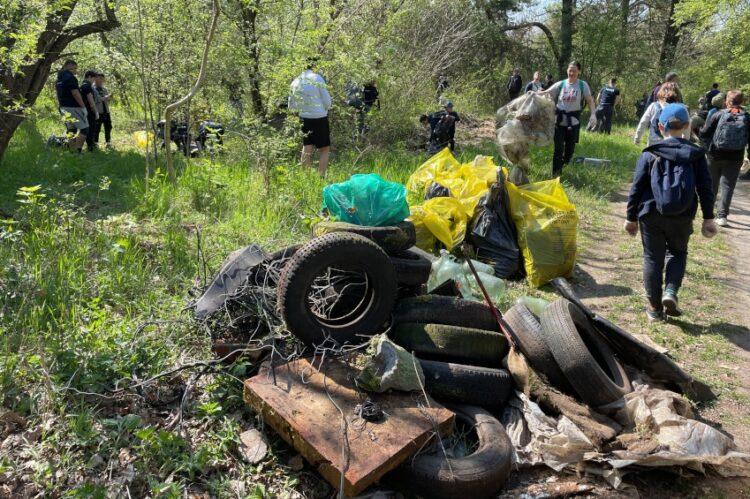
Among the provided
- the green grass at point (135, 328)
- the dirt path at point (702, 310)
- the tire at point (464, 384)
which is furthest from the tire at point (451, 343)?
the dirt path at point (702, 310)

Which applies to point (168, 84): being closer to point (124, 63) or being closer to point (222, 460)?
point (124, 63)

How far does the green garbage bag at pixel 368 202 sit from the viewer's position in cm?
409

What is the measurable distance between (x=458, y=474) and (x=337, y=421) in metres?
0.62

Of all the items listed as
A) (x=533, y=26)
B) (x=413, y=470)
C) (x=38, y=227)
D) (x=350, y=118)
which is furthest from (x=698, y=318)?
(x=533, y=26)

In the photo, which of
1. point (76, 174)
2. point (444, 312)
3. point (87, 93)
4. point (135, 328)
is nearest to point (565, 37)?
point (87, 93)

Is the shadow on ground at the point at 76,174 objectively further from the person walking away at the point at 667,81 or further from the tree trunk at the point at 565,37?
the tree trunk at the point at 565,37

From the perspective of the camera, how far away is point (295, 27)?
9.04 meters

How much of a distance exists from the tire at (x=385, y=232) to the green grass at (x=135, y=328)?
41.0 inches

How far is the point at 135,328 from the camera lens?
3404 millimetres

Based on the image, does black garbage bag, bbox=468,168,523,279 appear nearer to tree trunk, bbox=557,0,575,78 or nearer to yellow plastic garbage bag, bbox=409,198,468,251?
yellow plastic garbage bag, bbox=409,198,468,251

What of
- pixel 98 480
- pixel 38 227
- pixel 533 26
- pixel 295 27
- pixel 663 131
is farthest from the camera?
pixel 533 26

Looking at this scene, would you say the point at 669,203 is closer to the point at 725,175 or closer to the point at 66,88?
the point at 725,175

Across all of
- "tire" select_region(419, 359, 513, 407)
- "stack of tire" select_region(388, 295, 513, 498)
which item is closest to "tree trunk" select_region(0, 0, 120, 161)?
"stack of tire" select_region(388, 295, 513, 498)

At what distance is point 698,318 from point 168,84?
674 centimetres
